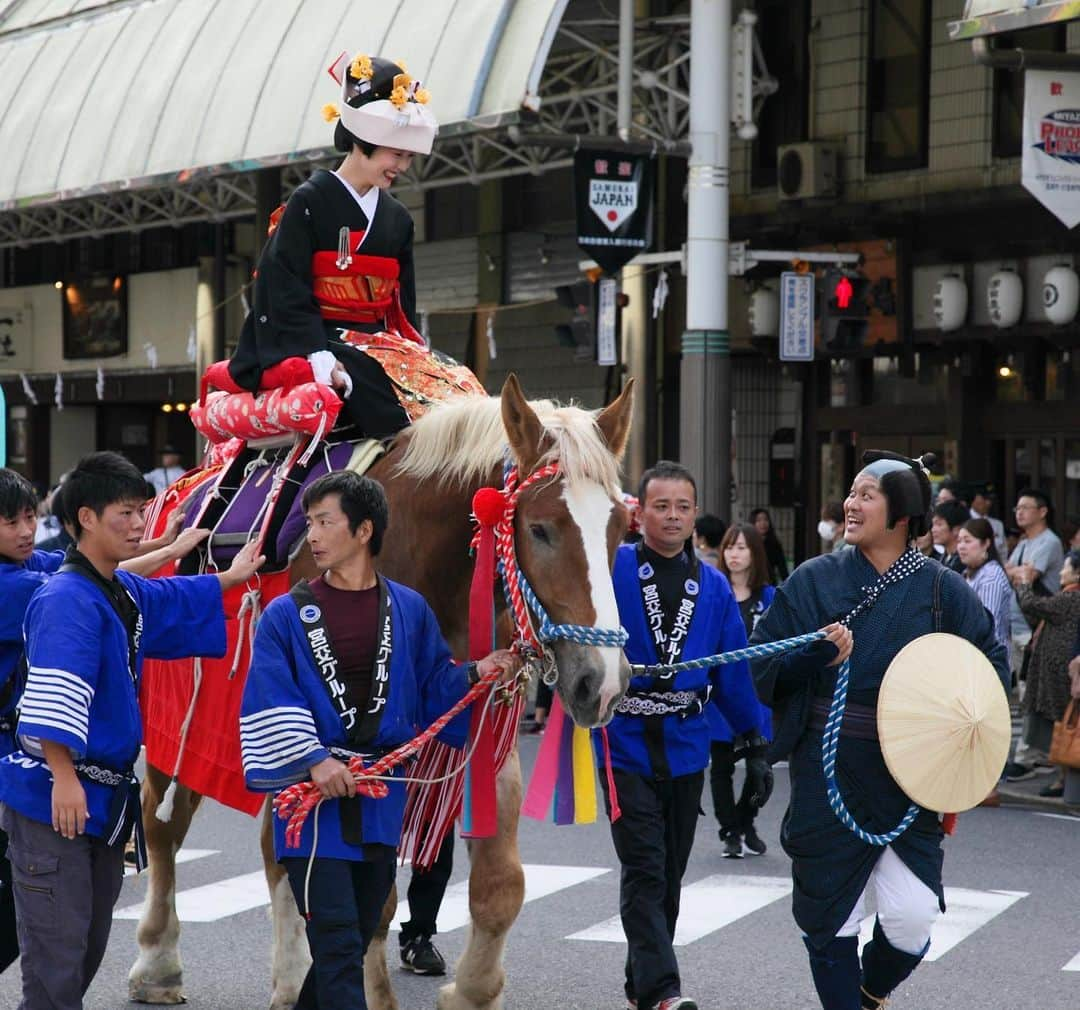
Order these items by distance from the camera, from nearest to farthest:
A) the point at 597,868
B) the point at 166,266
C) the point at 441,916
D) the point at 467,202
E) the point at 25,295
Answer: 1. the point at 441,916
2. the point at 597,868
3. the point at 467,202
4. the point at 166,266
5. the point at 25,295

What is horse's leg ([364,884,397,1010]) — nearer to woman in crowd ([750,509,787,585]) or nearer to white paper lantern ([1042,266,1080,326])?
woman in crowd ([750,509,787,585])

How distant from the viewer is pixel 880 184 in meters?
18.1

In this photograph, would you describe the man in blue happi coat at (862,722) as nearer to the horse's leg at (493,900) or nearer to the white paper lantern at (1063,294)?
the horse's leg at (493,900)

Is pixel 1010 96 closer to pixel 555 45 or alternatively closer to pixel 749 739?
pixel 555 45

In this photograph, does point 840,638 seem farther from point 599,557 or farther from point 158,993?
point 158,993

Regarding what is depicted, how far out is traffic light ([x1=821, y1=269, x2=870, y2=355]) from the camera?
55.1 feet

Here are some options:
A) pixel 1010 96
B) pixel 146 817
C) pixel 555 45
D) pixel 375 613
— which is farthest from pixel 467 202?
pixel 375 613

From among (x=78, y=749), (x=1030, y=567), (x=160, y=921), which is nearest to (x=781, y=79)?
(x=1030, y=567)

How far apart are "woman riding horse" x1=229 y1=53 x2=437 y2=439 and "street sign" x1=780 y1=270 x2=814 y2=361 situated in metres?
10.3

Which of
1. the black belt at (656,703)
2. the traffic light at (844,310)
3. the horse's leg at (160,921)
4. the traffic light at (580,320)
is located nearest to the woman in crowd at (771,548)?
the traffic light at (844,310)

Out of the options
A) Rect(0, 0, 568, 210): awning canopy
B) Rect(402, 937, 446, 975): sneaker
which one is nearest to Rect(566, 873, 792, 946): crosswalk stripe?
Rect(402, 937, 446, 975): sneaker

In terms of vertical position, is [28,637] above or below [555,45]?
below

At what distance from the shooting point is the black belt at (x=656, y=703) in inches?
252

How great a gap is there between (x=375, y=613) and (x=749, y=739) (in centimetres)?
223
